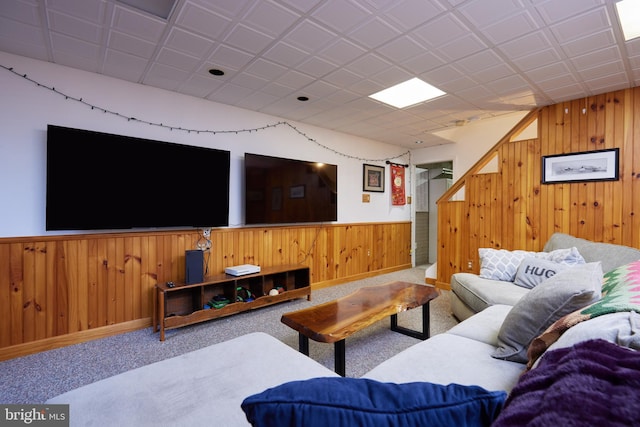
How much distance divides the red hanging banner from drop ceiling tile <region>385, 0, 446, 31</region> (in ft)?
12.3

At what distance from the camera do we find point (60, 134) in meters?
2.45

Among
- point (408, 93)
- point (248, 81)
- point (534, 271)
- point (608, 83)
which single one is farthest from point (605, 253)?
point (248, 81)

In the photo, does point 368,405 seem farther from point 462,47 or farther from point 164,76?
point 164,76

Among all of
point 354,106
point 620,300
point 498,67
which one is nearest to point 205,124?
point 354,106

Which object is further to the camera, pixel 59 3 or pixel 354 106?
pixel 354 106

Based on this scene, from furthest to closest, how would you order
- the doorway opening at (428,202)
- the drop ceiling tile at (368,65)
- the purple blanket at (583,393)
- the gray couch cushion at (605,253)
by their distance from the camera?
1. the doorway opening at (428,202)
2. the drop ceiling tile at (368,65)
3. the gray couch cushion at (605,253)
4. the purple blanket at (583,393)

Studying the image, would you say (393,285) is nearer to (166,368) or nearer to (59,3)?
(166,368)

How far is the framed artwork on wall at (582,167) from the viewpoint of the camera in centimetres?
322

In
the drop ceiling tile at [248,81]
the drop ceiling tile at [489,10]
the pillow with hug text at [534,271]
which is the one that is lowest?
the pillow with hug text at [534,271]

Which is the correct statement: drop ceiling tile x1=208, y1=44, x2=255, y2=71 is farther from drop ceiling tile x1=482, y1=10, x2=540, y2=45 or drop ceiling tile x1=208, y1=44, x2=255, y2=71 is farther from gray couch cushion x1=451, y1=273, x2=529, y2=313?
gray couch cushion x1=451, y1=273, x2=529, y2=313

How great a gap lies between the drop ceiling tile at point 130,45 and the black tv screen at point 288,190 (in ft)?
4.59

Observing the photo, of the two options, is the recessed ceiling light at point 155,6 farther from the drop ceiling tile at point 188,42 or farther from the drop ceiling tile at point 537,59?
the drop ceiling tile at point 537,59

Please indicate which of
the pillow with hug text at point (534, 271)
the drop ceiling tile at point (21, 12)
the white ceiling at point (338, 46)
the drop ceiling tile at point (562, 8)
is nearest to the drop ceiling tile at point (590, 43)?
the white ceiling at point (338, 46)

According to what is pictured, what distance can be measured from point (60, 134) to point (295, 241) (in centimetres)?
273
